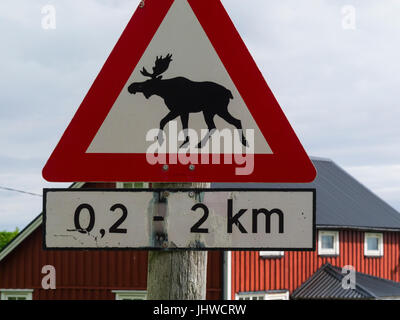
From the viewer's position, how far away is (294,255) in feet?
89.0

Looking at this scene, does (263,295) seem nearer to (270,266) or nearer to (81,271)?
(270,266)

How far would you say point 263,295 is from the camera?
84.8 feet

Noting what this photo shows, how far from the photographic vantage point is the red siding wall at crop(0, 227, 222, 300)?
80.0 ft

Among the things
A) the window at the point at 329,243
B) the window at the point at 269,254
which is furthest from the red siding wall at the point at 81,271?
the window at the point at 329,243

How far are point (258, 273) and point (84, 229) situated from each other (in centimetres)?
2320

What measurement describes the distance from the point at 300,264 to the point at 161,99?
25.7 m

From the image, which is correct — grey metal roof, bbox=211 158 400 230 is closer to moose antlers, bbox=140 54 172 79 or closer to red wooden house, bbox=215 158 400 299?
red wooden house, bbox=215 158 400 299

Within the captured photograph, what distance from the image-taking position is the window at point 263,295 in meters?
24.7

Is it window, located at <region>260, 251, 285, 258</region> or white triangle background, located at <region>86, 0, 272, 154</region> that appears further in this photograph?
window, located at <region>260, 251, 285, 258</region>

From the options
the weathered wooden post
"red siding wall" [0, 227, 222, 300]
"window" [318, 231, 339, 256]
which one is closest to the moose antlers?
the weathered wooden post

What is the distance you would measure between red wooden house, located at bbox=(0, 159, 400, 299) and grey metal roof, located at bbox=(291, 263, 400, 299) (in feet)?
0.14

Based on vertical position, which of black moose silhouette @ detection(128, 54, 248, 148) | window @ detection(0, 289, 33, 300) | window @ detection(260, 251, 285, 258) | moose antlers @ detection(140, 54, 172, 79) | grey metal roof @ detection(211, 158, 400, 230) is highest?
grey metal roof @ detection(211, 158, 400, 230)

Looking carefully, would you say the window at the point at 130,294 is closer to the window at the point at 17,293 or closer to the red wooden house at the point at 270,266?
the red wooden house at the point at 270,266

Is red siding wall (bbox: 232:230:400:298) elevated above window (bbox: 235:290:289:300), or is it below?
above
